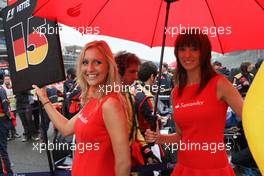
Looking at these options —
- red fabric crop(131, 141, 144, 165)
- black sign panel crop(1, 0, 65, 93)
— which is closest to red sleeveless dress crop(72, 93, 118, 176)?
black sign panel crop(1, 0, 65, 93)

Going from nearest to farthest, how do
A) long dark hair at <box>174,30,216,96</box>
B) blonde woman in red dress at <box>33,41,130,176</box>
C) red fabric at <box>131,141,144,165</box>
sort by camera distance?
blonde woman in red dress at <box>33,41,130,176</box>, long dark hair at <box>174,30,216,96</box>, red fabric at <box>131,141,144,165</box>

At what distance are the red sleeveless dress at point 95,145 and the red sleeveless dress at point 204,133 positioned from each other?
52 centimetres

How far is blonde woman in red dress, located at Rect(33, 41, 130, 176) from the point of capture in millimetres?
1895

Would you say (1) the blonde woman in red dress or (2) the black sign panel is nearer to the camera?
(1) the blonde woman in red dress

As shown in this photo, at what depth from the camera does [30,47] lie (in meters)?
2.48

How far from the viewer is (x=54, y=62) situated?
7.70 ft

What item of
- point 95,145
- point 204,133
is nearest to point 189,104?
point 204,133

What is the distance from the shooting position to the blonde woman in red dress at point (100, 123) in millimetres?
1895

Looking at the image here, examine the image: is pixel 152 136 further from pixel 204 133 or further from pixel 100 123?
pixel 100 123

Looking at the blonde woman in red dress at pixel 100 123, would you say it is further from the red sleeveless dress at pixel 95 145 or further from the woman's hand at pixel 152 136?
the woman's hand at pixel 152 136

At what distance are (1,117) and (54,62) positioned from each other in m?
3.60

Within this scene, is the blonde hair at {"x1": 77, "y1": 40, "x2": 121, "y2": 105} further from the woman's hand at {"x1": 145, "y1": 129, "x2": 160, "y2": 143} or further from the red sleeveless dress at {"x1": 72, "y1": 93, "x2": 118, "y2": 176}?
the woman's hand at {"x1": 145, "y1": 129, "x2": 160, "y2": 143}

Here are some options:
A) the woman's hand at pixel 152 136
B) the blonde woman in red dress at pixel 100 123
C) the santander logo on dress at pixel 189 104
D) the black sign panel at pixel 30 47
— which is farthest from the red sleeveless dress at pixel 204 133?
the black sign panel at pixel 30 47

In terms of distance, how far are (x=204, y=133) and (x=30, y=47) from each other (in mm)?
1308
